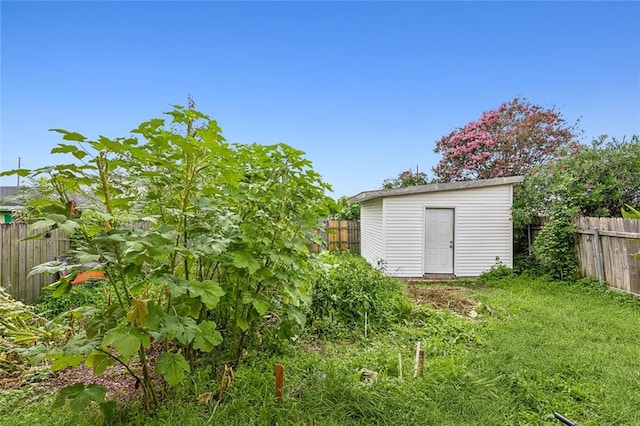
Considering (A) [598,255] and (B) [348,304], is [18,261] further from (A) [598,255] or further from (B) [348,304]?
(A) [598,255]

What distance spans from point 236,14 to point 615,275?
885cm

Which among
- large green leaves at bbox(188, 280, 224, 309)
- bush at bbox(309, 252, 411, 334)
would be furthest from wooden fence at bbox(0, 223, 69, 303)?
large green leaves at bbox(188, 280, 224, 309)

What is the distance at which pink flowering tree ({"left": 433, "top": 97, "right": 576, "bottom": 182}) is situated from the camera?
570 inches

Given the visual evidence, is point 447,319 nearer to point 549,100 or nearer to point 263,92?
point 263,92

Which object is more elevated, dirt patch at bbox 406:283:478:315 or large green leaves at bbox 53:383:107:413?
large green leaves at bbox 53:383:107:413

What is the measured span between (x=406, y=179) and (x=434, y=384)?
14.5 meters

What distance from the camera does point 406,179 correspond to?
53.5 feet

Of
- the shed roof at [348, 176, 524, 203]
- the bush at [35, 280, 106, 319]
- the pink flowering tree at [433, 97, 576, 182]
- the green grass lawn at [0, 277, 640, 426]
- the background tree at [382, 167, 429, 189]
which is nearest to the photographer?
the green grass lawn at [0, 277, 640, 426]

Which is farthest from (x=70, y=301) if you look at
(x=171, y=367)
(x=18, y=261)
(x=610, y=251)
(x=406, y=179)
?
(x=406, y=179)

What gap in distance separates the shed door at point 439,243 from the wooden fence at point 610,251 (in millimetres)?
2566

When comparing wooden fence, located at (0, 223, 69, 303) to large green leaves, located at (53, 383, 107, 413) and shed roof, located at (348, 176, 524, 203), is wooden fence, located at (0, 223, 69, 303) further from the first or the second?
shed roof, located at (348, 176, 524, 203)

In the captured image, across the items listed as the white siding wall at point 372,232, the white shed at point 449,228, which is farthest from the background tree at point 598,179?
the white siding wall at point 372,232

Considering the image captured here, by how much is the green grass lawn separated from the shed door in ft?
13.9

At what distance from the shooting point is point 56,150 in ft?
4.51
